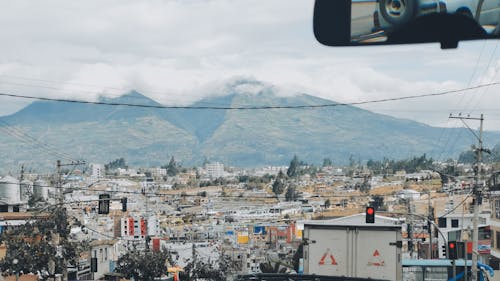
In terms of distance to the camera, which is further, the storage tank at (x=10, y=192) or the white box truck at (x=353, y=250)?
the storage tank at (x=10, y=192)

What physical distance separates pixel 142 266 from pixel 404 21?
214 feet

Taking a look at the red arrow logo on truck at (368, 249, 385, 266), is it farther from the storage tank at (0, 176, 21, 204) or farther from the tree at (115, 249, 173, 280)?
the storage tank at (0, 176, 21, 204)

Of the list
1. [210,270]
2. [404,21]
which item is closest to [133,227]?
[210,270]

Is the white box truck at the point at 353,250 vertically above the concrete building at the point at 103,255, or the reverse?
the white box truck at the point at 353,250

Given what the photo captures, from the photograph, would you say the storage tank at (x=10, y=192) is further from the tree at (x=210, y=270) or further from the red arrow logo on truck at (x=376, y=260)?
the red arrow logo on truck at (x=376, y=260)

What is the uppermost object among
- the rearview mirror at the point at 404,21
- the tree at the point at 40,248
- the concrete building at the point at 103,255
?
the rearview mirror at the point at 404,21

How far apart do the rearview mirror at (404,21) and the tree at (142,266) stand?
6421 cm

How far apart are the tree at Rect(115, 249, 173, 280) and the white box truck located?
45.3 m

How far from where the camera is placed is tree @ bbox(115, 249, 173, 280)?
226 feet

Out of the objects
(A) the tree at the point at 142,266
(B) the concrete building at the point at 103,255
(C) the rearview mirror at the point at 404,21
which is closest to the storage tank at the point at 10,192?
(B) the concrete building at the point at 103,255

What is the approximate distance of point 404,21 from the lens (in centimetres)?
564

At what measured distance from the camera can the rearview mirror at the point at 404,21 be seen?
18.0 ft

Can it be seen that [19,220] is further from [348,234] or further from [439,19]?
[439,19]

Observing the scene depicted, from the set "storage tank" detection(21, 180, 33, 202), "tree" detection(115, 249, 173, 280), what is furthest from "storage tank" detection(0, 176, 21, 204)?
"tree" detection(115, 249, 173, 280)
